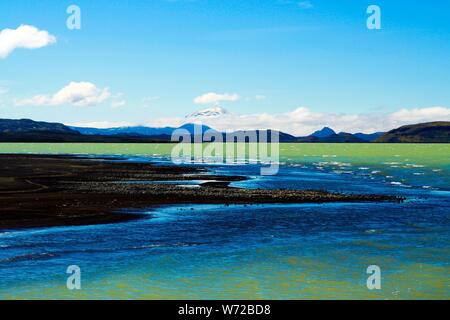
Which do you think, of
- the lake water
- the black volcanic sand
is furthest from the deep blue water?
the black volcanic sand

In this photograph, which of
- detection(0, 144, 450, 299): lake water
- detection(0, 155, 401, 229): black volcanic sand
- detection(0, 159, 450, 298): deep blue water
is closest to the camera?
detection(0, 144, 450, 299): lake water

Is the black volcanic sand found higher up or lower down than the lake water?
higher up

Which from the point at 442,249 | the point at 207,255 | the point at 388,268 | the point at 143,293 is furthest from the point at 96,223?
the point at 442,249

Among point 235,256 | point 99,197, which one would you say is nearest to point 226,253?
point 235,256

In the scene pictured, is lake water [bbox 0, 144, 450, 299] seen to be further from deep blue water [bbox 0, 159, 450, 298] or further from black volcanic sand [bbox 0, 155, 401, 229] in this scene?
black volcanic sand [bbox 0, 155, 401, 229]

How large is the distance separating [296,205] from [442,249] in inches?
733

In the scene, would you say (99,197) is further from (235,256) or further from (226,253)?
(235,256)

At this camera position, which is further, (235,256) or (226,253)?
(226,253)

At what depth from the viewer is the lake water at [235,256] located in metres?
20.7

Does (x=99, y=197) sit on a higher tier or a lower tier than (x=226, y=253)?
higher

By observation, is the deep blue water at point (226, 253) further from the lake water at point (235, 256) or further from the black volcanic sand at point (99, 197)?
the black volcanic sand at point (99, 197)

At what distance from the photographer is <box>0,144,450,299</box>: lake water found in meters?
20.7

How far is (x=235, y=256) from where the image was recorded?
26047 mm
